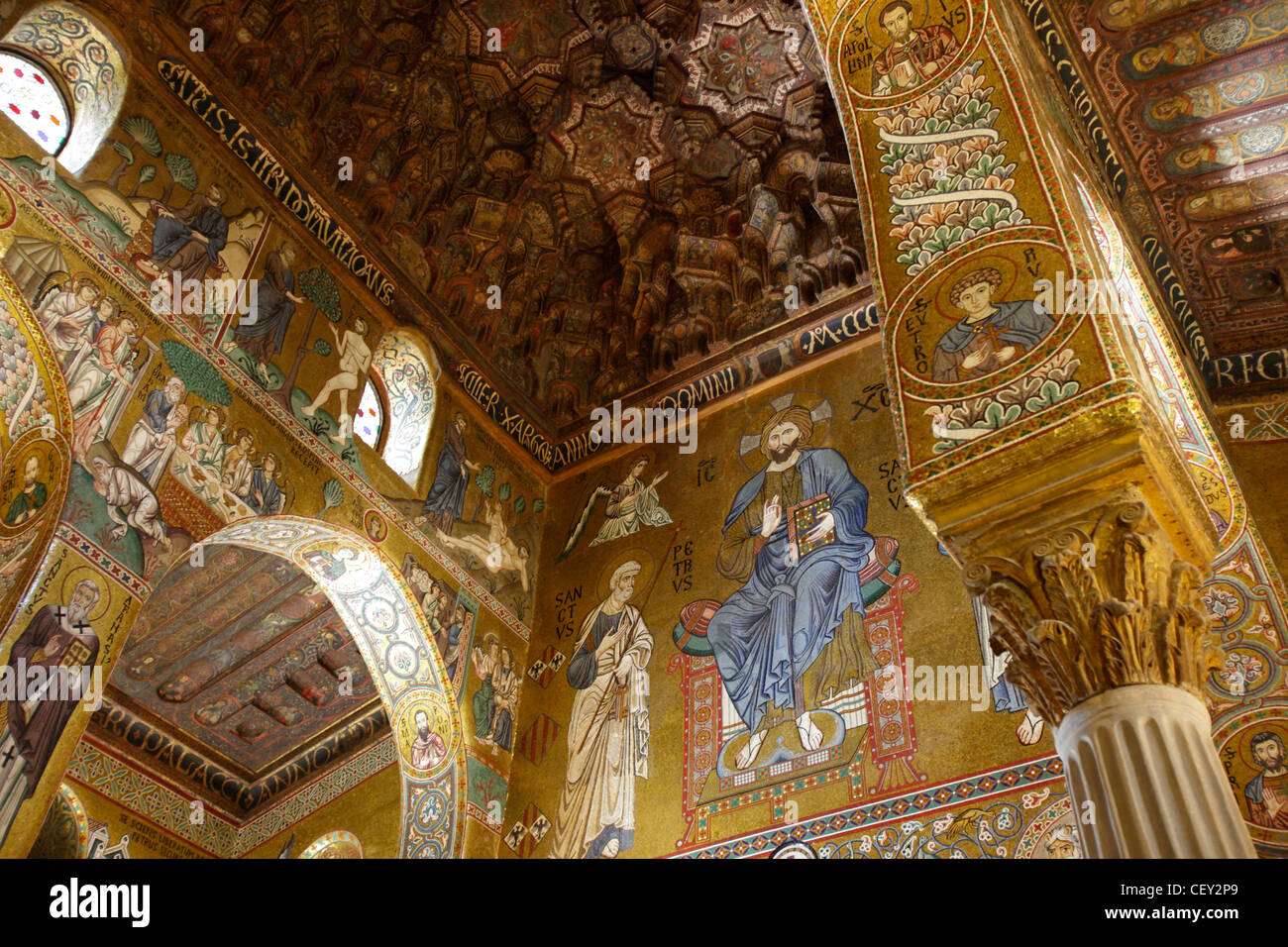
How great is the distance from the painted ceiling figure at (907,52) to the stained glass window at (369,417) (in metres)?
5.32

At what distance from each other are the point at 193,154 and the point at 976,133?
6.02 metres

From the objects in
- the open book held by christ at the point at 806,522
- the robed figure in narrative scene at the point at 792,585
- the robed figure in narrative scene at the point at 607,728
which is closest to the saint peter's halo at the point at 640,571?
the robed figure in narrative scene at the point at 607,728

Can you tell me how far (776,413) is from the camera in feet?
32.7

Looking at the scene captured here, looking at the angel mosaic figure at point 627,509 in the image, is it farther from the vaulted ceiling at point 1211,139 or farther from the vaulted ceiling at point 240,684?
the vaulted ceiling at point 1211,139

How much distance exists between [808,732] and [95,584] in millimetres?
4724

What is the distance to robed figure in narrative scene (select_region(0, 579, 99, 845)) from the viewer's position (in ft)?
20.3

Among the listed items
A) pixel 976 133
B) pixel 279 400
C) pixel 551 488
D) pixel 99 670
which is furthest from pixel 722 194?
pixel 99 670

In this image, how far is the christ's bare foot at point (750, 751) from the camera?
813 centimetres

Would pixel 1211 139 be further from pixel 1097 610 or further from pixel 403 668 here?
pixel 403 668

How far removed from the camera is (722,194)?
11000 mm

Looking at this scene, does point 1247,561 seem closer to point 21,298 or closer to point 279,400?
point 279,400
